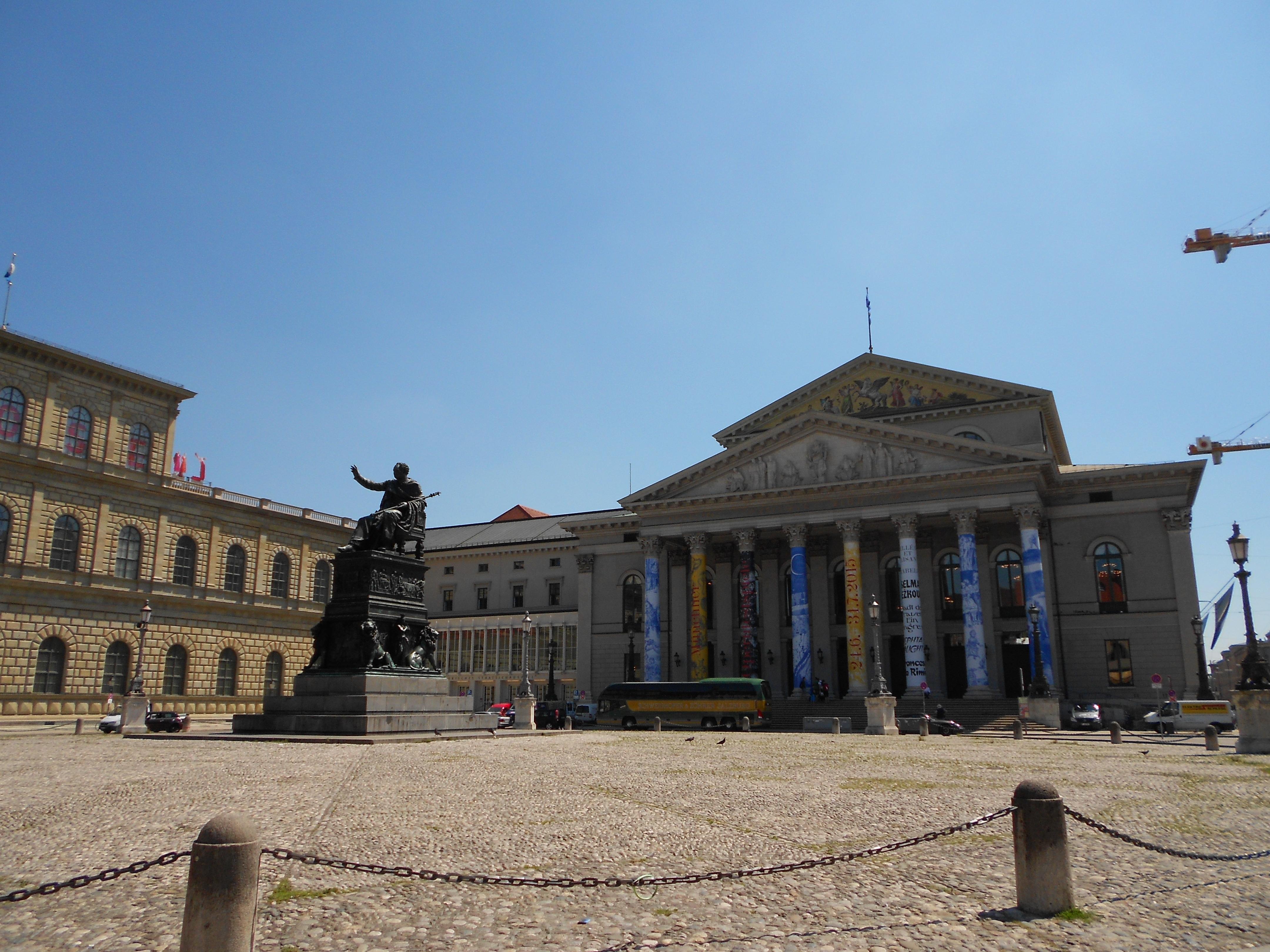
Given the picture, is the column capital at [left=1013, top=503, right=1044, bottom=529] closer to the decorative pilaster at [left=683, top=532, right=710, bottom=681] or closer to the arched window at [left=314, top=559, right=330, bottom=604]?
the decorative pilaster at [left=683, top=532, right=710, bottom=681]

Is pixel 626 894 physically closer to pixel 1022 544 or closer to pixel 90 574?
pixel 1022 544

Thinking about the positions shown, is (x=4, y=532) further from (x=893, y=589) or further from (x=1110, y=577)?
(x=1110, y=577)

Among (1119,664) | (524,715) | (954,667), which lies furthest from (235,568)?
(1119,664)

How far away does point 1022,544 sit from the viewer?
44688 millimetres

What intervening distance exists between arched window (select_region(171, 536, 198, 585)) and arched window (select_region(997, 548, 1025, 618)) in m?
43.6

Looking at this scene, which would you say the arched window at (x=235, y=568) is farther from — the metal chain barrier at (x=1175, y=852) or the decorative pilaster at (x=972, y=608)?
the metal chain barrier at (x=1175, y=852)

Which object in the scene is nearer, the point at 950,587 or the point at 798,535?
the point at 798,535

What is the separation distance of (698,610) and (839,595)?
831 cm

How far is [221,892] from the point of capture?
15.2 ft

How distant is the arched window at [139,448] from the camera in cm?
4734

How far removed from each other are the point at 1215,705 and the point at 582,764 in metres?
30.8

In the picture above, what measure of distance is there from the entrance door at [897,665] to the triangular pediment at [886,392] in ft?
42.0

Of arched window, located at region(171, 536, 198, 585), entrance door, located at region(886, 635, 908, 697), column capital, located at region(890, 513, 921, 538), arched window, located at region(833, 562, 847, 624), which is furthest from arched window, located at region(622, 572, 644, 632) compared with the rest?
arched window, located at region(171, 536, 198, 585)

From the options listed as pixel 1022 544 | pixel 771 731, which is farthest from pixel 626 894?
pixel 1022 544
